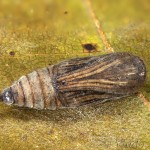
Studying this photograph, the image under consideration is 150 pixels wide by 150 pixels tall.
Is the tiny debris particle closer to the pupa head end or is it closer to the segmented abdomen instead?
the segmented abdomen

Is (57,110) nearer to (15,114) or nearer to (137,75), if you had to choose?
(15,114)

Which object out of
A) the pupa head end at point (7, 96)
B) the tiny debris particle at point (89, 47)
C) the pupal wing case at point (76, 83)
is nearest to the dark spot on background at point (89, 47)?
the tiny debris particle at point (89, 47)

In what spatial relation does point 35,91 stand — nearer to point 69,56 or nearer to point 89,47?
point 69,56

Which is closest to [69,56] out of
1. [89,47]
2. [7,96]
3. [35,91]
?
[89,47]

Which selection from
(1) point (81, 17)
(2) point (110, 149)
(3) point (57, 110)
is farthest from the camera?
(1) point (81, 17)

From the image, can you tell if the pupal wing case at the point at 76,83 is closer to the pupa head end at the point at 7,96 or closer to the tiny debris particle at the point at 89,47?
the pupa head end at the point at 7,96

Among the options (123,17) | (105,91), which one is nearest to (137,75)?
(105,91)
